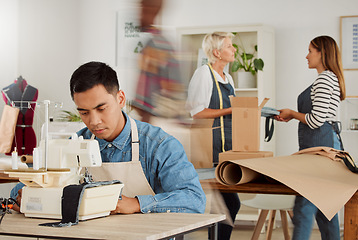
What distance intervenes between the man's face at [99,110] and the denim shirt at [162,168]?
0.23ft

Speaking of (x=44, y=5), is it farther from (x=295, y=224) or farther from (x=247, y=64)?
(x=295, y=224)

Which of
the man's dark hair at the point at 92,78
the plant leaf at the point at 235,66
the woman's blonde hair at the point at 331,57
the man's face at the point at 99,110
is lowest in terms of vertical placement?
the man's face at the point at 99,110

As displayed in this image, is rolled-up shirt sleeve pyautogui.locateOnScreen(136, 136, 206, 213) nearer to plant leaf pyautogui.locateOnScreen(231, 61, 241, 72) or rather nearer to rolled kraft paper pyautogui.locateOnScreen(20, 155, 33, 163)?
rolled kraft paper pyautogui.locateOnScreen(20, 155, 33, 163)

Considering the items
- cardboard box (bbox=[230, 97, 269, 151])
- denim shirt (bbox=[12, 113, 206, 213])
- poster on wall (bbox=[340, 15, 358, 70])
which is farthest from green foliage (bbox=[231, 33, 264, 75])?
denim shirt (bbox=[12, 113, 206, 213])

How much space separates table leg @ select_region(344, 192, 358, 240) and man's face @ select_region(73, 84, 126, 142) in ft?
3.57

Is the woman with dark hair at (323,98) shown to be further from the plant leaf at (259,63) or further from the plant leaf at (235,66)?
the plant leaf at (235,66)

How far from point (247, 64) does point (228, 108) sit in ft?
7.81

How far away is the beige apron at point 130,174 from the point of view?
6.23 ft

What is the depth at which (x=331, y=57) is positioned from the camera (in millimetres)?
3176

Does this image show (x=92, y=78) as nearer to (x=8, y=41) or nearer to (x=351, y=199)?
(x=351, y=199)

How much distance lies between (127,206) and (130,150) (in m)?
0.30

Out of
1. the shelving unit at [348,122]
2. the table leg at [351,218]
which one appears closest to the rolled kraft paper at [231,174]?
the table leg at [351,218]

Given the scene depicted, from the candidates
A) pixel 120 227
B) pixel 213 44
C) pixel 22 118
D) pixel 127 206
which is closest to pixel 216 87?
pixel 213 44

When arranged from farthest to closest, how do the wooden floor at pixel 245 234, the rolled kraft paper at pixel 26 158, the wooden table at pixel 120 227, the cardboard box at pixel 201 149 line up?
the wooden floor at pixel 245 234 → the cardboard box at pixel 201 149 → the rolled kraft paper at pixel 26 158 → the wooden table at pixel 120 227
